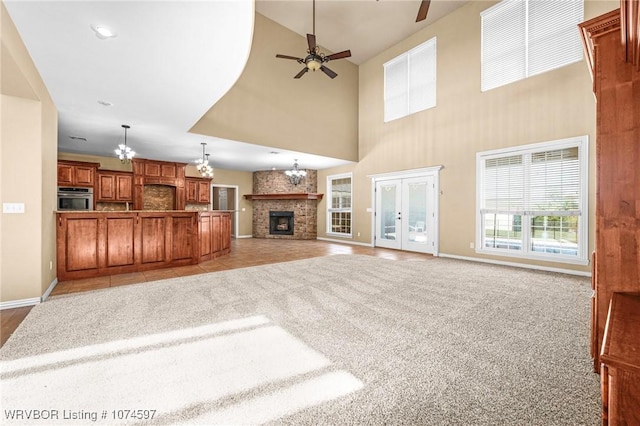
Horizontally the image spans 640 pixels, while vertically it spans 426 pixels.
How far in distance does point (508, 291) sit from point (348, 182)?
6373mm

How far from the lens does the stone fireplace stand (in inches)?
403

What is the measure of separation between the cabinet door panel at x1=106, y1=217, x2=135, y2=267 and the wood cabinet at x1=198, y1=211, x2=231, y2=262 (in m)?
1.18

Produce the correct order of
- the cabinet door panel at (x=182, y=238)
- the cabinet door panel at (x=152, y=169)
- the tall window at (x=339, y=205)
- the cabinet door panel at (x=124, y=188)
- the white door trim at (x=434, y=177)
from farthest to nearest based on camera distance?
the tall window at (x=339, y=205), the cabinet door panel at (x=152, y=169), the cabinet door panel at (x=124, y=188), the white door trim at (x=434, y=177), the cabinet door panel at (x=182, y=238)

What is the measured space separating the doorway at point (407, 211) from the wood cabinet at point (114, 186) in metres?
7.35

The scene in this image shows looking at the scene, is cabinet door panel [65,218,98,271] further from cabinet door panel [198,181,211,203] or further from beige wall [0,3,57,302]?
cabinet door panel [198,181,211,203]

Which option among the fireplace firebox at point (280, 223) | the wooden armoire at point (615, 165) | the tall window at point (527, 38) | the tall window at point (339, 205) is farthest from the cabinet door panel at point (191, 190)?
the wooden armoire at point (615, 165)

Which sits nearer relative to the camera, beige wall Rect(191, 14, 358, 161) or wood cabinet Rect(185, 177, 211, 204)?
beige wall Rect(191, 14, 358, 161)

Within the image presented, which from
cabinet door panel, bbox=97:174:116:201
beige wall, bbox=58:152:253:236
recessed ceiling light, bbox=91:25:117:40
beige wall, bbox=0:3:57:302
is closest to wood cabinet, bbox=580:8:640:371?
recessed ceiling light, bbox=91:25:117:40

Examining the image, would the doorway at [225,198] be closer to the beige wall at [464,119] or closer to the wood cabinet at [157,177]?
the wood cabinet at [157,177]

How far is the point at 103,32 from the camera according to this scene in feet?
7.95

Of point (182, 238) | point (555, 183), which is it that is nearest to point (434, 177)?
point (555, 183)

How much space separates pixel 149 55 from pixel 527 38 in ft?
22.1

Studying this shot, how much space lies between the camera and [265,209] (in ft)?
36.0

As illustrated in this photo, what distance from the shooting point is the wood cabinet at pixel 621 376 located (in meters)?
0.82
